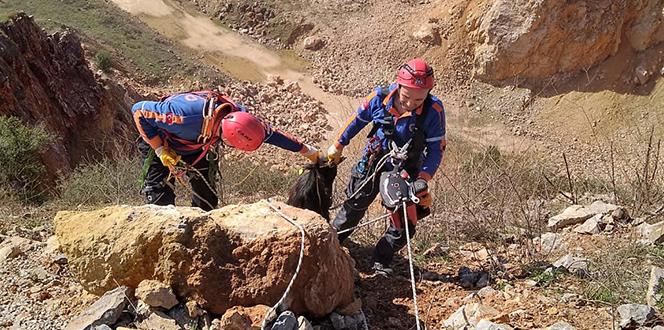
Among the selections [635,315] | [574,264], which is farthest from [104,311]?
[574,264]

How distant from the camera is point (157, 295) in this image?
2645mm

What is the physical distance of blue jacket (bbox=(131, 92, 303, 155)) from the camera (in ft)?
12.0

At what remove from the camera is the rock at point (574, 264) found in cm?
352

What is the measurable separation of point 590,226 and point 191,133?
9.48ft

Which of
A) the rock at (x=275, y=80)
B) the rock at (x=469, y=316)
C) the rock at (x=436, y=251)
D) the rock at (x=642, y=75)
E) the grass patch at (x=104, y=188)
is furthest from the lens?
the rock at (x=275, y=80)

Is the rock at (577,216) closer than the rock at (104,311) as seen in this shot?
No

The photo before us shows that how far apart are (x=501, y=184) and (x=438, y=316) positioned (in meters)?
2.42

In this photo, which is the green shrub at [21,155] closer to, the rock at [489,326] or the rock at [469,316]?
the rock at [469,316]

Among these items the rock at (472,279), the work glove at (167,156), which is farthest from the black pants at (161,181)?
the rock at (472,279)

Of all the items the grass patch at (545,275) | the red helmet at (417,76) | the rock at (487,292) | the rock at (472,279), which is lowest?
the rock at (472,279)

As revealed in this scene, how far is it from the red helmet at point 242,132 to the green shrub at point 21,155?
4240mm

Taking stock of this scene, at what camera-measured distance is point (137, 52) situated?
674 inches

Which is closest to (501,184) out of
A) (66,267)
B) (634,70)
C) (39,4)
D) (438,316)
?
(438,316)

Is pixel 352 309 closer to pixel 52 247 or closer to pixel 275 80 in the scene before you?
pixel 52 247
